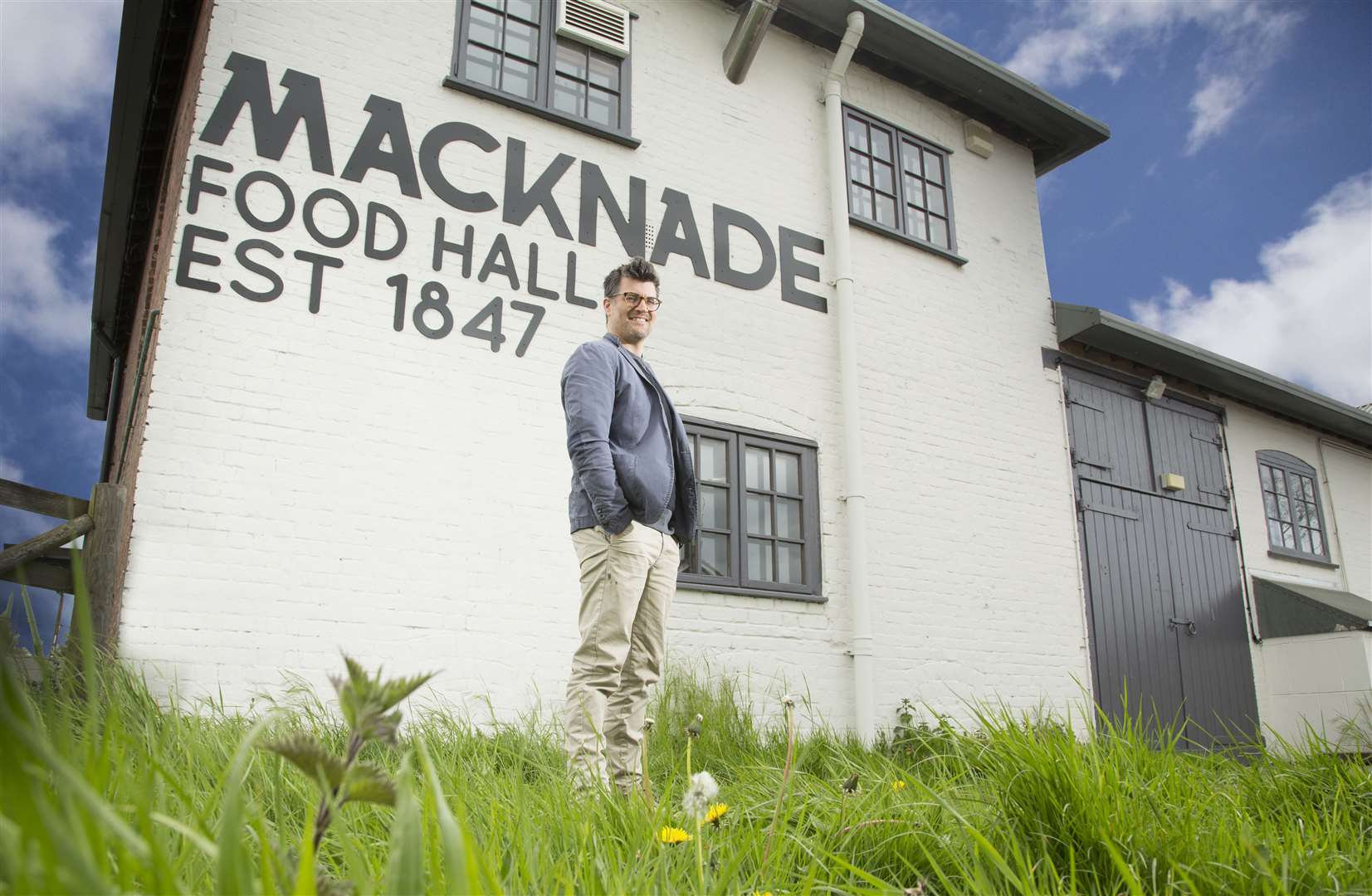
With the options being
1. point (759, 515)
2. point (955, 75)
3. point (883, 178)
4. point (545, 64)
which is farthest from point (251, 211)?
point (955, 75)

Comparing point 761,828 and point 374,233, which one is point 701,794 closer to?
point 761,828

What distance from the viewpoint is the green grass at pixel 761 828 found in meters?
0.67

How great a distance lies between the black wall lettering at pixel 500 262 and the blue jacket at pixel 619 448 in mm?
2270

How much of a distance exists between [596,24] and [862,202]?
8.37 ft

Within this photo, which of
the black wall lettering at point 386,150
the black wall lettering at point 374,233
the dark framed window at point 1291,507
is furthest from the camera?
the dark framed window at point 1291,507

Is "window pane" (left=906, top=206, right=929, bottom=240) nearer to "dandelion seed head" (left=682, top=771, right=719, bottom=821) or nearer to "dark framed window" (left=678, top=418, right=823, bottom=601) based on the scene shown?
"dark framed window" (left=678, top=418, right=823, bottom=601)

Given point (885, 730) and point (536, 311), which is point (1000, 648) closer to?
point (885, 730)

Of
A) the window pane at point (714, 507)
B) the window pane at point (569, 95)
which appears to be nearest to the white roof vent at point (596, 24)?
the window pane at point (569, 95)

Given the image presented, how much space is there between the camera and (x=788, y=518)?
6414 mm

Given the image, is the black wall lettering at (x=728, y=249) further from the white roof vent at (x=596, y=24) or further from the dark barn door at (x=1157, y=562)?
the dark barn door at (x=1157, y=562)

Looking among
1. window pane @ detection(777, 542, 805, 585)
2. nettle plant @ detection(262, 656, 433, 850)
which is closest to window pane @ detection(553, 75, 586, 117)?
window pane @ detection(777, 542, 805, 585)

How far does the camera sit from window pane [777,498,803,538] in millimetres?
6355

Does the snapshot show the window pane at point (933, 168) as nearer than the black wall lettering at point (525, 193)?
No

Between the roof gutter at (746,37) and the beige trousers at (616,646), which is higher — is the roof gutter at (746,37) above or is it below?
above
